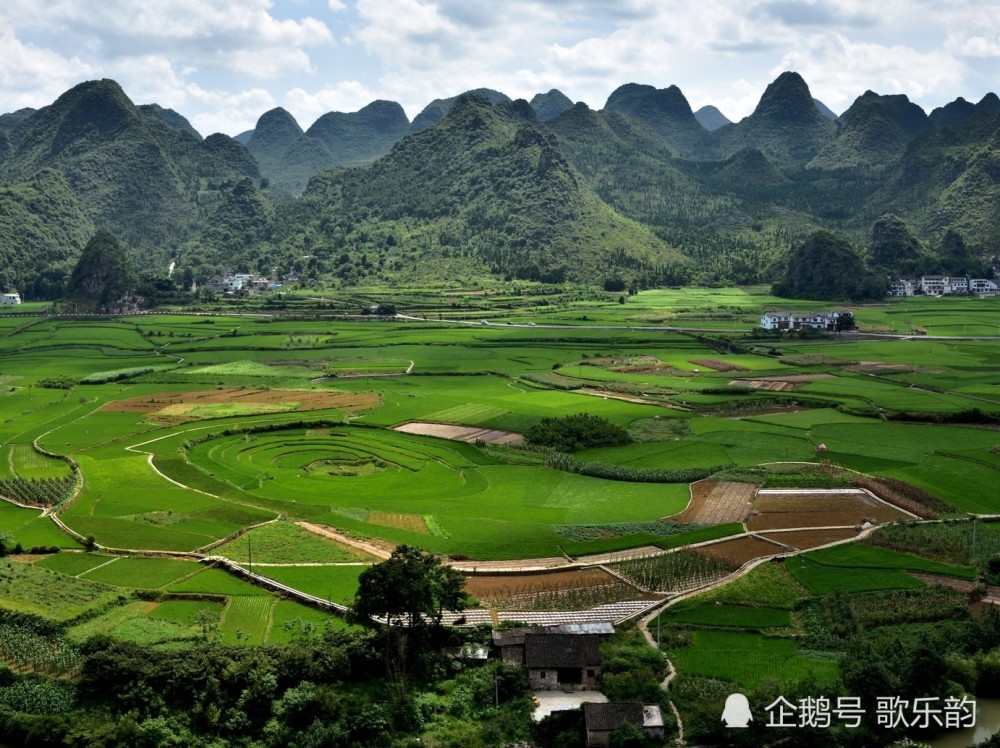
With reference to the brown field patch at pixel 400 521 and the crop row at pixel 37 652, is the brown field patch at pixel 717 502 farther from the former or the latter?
the crop row at pixel 37 652

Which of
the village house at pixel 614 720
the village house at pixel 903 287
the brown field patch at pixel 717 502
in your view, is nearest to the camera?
the village house at pixel 614 720

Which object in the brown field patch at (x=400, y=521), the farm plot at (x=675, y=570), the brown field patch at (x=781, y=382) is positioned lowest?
the farm plot at (x=675, y=570)

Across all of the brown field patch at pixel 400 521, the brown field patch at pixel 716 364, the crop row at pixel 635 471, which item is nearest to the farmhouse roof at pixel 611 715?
the brown field patch at pixel 400 521

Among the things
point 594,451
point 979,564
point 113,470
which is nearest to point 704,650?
point 979,564

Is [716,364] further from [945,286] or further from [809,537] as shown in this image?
[945,286]

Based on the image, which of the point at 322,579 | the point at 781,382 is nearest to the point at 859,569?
the point at 322,579
